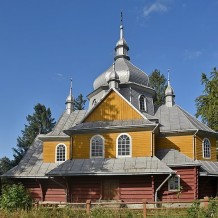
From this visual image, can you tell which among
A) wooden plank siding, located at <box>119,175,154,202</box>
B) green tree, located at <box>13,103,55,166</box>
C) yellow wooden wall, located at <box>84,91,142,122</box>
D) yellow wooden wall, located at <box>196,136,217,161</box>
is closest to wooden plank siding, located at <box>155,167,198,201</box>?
wooden plank siding, located at <box>119,175,154,202</box>

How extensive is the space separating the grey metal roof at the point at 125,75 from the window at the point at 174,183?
9024 millimetres

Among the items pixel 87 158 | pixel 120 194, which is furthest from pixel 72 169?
pixel 120 194

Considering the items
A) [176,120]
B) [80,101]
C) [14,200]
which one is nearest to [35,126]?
[80,101]

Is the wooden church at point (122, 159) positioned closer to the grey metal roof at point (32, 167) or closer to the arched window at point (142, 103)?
the grey metal roof at point (32, 167)

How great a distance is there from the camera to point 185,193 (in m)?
20.5

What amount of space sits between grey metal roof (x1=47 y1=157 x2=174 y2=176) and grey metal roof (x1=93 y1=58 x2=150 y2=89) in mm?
8090

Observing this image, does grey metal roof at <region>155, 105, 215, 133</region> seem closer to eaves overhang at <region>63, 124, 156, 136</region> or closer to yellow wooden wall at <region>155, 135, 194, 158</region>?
yellow wooden wall at <region>155, 135, 194, 158</region>

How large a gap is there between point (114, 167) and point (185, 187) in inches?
169

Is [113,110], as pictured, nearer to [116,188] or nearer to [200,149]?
[116,188]

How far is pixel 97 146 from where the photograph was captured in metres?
21.6

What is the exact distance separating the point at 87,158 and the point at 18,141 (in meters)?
31.1

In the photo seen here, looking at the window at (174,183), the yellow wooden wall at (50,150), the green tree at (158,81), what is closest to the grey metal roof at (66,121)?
the yellow wooden wall at (50,150)

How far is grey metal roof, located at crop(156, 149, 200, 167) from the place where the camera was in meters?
20.6

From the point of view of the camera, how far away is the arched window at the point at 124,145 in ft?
69.0
